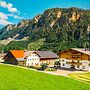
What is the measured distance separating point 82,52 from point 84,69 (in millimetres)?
5922

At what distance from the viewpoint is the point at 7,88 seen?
21594 millimetres

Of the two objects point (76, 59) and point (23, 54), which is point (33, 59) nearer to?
point (23, 54)

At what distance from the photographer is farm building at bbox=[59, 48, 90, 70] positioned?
7612 centimetres

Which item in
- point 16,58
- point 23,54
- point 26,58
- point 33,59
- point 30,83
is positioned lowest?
point 30,83

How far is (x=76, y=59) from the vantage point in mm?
79250

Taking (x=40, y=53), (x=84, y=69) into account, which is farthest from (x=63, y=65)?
(x=40, y=53)

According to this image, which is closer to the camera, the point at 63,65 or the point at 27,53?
the point at 63,65

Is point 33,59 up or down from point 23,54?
down

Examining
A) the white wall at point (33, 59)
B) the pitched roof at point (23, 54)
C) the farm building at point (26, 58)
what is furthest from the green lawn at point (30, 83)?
the white wall at point (33, 59)

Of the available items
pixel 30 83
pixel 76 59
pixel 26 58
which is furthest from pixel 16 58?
pixel 30 83

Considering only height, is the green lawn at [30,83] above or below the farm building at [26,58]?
below

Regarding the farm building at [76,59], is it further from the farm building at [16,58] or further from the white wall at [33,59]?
the farm building at [16,58]

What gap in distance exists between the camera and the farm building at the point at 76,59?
2997 inches

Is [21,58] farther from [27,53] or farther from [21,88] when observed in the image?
[21,88]
